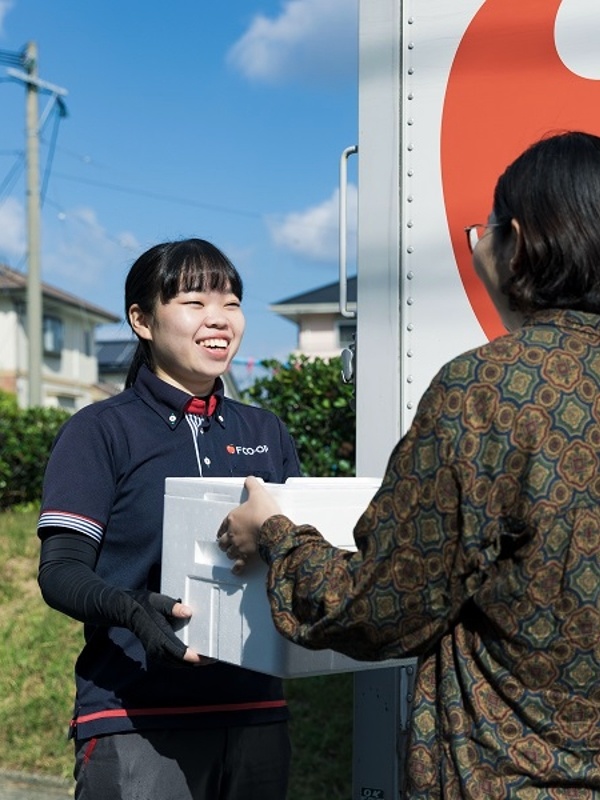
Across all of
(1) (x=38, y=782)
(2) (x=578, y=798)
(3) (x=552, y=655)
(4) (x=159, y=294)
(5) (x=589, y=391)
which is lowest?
(1) (x=38, y=782)

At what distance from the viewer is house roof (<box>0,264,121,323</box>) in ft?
109

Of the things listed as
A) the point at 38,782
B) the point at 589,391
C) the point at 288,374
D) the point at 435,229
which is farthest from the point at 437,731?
the point at 288,374

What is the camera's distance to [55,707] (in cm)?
564

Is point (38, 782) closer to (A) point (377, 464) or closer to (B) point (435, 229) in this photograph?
(A) point (377, 464)

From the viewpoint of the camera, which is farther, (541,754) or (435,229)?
(435,229)

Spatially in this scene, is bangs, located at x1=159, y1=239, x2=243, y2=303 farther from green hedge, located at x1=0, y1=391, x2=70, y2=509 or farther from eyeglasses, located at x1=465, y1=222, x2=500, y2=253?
green hedge, located at x1=0, y1=391, x2=70, y2=509

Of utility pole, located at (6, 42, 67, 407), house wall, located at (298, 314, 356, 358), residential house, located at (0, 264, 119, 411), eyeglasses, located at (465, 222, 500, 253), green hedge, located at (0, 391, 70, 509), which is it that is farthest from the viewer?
residential house, located at (0, 264, 119, 411)

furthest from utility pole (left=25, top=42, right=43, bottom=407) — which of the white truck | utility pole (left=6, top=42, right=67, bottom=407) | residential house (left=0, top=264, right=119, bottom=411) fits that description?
the white truck

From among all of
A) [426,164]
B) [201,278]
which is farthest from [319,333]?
[201,278]

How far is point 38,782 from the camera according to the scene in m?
5.14

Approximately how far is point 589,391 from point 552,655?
1.12ft

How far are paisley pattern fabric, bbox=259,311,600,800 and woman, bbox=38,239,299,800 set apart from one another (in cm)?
71

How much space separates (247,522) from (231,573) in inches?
5.5

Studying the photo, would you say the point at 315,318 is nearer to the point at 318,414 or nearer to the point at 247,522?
the point at 318,414
